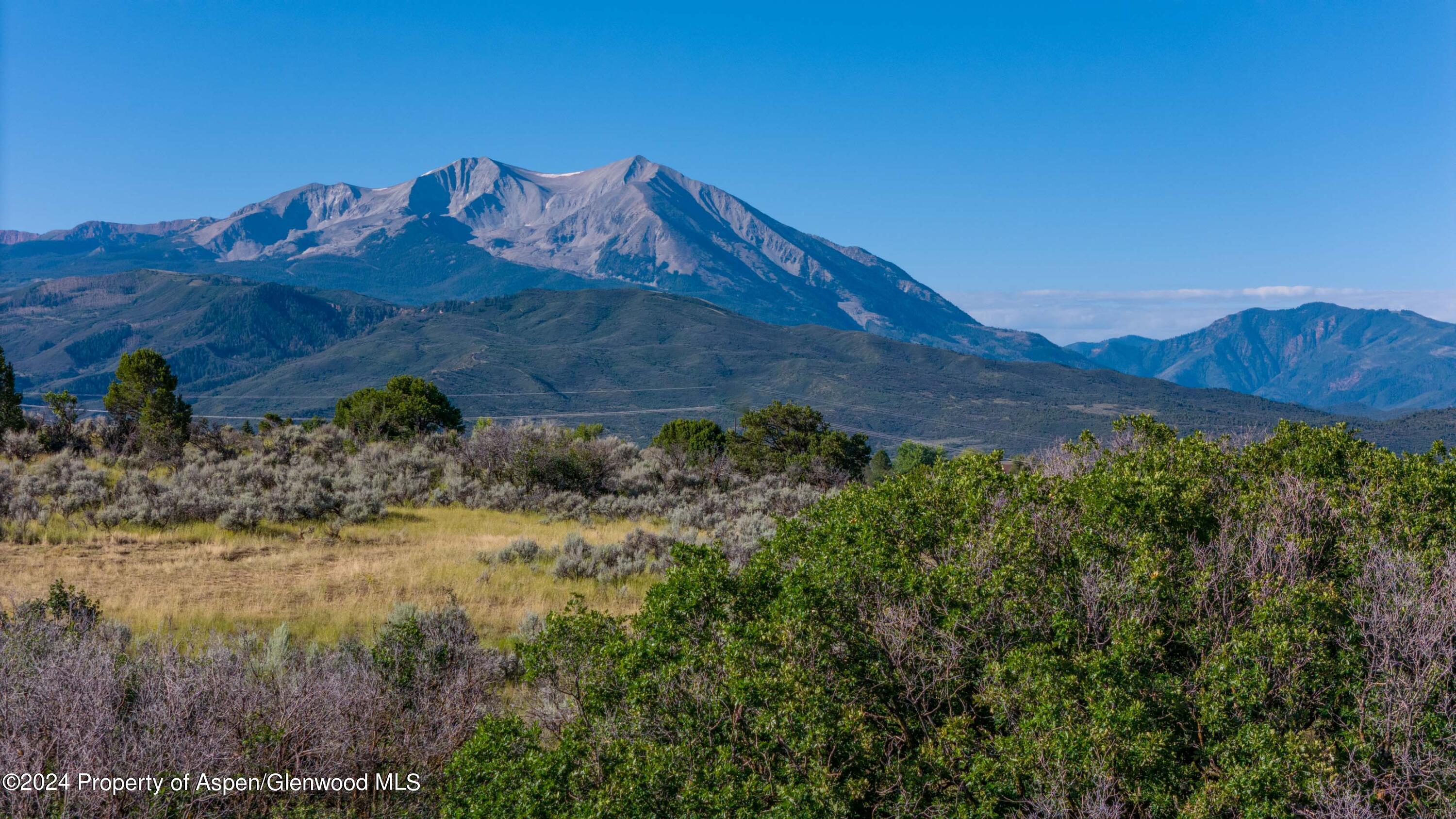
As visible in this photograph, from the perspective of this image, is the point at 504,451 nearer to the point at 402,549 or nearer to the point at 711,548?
the point at 402,549

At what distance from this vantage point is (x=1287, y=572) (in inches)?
260

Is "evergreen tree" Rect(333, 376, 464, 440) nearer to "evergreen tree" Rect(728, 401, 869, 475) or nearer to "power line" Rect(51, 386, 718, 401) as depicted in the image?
"evergreen tree" Rect(728, 401, 869, 475)

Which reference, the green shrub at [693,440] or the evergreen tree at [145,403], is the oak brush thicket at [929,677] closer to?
the evergreen tree at [145,403]

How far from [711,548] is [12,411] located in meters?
27.6

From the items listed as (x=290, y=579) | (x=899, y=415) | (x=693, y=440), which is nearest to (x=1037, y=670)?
(x=290, y=579)

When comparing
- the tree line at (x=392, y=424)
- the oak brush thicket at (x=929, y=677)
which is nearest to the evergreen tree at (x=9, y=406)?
the tree line at (x=392, y=424)

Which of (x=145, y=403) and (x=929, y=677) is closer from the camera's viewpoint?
(x=929, y=677)

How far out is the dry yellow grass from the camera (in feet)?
34.1

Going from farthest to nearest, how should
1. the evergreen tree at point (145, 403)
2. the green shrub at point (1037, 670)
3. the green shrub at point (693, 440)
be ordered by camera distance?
the green shrub at point (693, 440), the evergreen tree at point (145, 403), the green shrub at point (1037, 670)

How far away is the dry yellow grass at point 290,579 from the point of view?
34.1 feet

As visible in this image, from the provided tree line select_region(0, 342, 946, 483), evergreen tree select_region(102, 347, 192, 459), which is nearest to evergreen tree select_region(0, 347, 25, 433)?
tree line select_region(0, 342, 946, 483)

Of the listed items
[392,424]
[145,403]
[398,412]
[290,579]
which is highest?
[145,403]

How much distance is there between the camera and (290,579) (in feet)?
41.2

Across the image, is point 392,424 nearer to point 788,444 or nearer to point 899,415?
point 788,444
